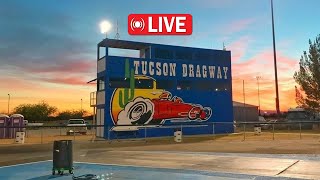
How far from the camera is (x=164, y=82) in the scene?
3734 centimetres

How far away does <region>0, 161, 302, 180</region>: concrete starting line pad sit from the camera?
10.9 meters

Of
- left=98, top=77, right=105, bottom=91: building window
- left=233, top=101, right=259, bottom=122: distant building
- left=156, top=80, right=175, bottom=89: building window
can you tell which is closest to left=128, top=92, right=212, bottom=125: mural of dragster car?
left=156, top=80, right=175, bottom=89: building window

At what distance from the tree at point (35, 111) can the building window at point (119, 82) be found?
85716 mm

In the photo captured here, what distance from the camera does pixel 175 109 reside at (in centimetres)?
3669

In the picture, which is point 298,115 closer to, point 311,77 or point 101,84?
point 311,77

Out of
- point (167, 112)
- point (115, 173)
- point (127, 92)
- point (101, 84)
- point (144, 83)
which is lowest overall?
point (115, 173)

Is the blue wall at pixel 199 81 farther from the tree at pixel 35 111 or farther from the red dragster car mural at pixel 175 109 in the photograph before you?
the tree at pixel 35 111

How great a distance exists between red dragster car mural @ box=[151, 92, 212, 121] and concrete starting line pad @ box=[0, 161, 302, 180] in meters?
22.1

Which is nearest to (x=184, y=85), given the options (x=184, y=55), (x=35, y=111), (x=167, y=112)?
(x=184, y=55)

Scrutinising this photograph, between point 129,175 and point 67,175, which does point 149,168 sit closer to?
point 129,175

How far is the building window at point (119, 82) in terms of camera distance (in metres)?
34.6

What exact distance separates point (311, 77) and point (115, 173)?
4786 centimetres

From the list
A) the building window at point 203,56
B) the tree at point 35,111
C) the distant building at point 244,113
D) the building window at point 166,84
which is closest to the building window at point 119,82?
the building window at point 166,84

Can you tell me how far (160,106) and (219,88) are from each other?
26.7 feet
